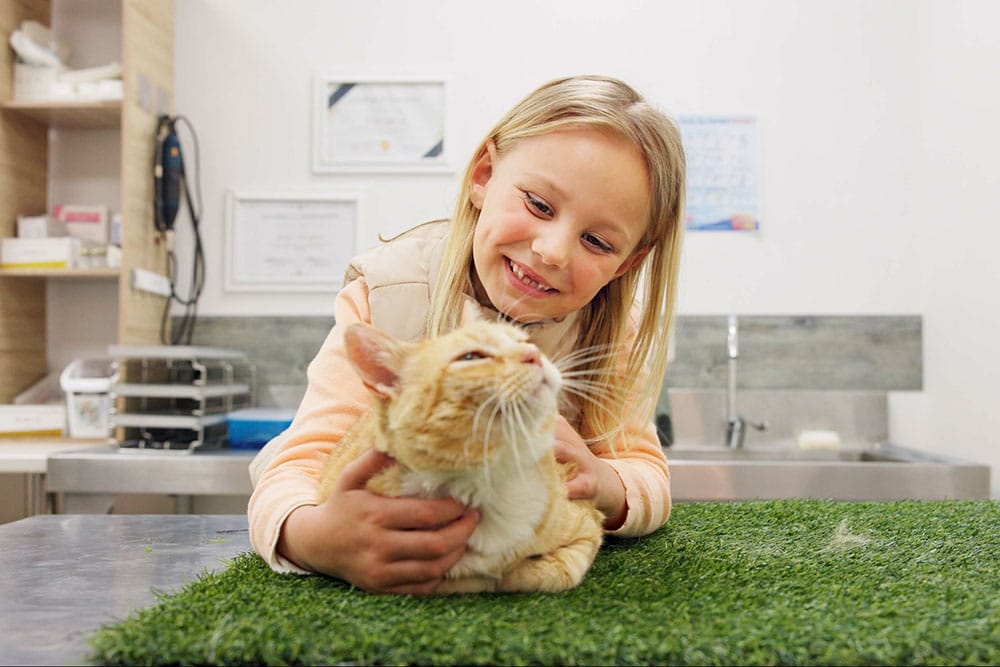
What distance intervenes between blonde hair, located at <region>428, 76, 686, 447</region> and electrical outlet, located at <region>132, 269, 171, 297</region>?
168cm

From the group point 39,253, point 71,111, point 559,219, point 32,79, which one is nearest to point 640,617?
point 559,219

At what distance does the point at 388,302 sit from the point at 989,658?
814mm

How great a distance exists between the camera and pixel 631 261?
1163 mm

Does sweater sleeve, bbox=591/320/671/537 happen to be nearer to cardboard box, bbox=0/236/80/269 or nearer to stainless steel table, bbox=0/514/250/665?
stainless steel table, bbox=0/514/250/665

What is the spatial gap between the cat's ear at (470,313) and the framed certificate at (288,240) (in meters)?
Answer: 1.75

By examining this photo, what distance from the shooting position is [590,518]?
2.88 ft

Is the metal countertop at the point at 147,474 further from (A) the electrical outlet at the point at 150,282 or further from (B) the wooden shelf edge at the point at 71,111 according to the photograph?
(B) the wooden shelf edge at the point at 71,111

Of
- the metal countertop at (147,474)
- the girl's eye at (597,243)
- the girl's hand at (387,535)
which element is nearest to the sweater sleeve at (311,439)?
the girl's hand at (387,535)

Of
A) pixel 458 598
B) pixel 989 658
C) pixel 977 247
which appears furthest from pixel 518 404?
pixel 977 247

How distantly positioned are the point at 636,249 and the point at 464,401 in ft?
1.81

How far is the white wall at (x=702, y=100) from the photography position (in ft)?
8.59

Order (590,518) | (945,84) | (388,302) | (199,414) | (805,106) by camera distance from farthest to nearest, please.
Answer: (805,106) < (945,84) < (199,414) < (388,302) < (590,518)

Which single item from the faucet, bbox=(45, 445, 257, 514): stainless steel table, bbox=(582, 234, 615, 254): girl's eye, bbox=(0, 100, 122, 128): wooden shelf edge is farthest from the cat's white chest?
bbox=(0, 100, 122, 128): wooden shelf edge

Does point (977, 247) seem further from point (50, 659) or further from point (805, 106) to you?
point (50, 659)
